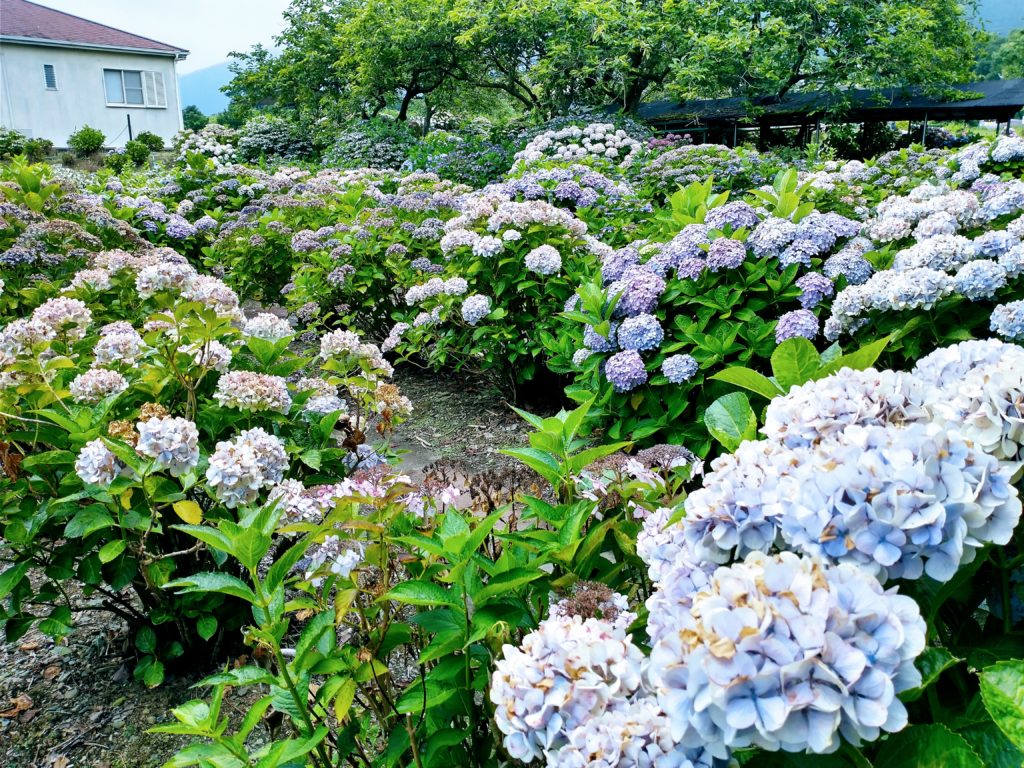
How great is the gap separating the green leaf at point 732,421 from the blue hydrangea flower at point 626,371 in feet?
6.00

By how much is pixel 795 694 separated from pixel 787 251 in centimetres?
280

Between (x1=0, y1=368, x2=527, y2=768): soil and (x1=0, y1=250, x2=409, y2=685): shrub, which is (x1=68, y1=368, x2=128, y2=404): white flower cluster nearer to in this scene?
(x1=0, y1=250, x2=409, y2=685): shrub

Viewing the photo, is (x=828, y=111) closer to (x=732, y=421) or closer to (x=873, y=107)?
(x=873, y=107)

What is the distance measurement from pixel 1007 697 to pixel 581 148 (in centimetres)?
952

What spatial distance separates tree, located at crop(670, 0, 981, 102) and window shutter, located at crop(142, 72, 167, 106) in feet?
74.8

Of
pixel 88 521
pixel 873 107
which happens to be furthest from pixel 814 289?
pixel 873 107

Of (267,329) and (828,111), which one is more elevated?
(828,111)

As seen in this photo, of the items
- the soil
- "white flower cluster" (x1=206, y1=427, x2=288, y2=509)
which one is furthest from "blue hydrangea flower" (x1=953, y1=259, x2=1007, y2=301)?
"white flower cluster" (x1=206, y1=427, x2=288, y2=509)

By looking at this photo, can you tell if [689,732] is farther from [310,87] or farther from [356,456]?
[310,87]

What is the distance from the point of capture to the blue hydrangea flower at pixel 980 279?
2.62 meters

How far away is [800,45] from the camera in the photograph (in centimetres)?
1557

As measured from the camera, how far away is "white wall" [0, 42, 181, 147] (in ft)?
88.1

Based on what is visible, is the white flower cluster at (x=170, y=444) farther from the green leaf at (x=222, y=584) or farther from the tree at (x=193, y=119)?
the tree at (x=193, y=119)

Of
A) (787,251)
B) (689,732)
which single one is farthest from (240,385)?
(787,251)
